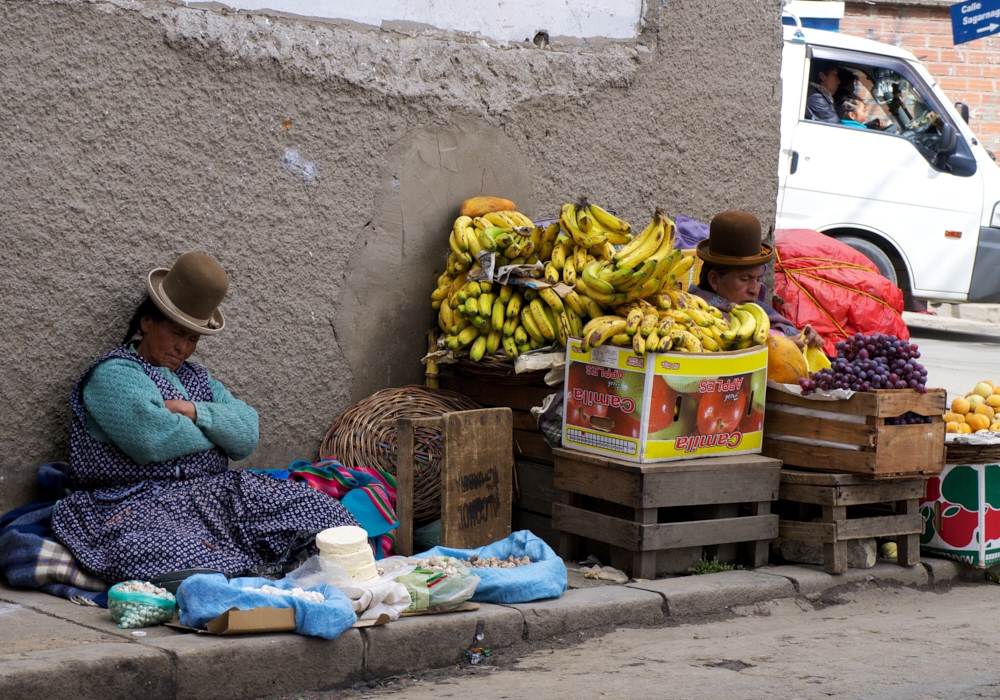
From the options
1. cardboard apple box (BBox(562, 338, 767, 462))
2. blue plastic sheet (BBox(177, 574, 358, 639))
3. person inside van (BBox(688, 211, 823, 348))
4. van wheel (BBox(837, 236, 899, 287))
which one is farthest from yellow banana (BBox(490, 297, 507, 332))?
van wheel (BBox(837, 236, 899, 287))

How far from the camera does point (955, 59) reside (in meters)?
14.6

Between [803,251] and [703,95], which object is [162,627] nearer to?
[703,95]

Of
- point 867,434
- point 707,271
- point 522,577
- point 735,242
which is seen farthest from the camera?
point 707,271

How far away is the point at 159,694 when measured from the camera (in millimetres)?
3215

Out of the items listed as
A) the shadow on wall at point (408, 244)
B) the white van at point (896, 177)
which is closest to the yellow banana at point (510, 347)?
the shadow on wall at point (408, 244)

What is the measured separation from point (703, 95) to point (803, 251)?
58.4 inches

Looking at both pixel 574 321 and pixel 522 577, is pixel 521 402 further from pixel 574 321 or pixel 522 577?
pixel 522 577

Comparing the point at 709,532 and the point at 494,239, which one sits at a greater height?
the point at 494,239

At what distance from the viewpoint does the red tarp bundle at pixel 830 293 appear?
677 centimetres

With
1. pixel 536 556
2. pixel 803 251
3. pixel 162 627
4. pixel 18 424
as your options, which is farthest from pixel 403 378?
pixel 803 251

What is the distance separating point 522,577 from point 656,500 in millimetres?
654

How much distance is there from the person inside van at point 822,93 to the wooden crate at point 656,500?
18.5 ft

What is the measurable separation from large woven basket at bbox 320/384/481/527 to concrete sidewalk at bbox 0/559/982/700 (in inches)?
28.3

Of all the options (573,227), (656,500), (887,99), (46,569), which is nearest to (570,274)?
(573,227)
